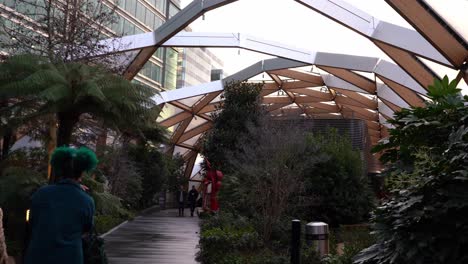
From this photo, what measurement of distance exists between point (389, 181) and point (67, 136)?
564cm

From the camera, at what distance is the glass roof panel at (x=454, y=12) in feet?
44.1

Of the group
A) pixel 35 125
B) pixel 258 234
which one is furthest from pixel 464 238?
pixel 35 125

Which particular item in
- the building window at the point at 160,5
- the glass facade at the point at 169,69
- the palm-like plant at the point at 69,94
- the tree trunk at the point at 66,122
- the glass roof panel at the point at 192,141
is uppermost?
the building window at the point at 160,5

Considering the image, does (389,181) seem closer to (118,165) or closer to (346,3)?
(346,3)

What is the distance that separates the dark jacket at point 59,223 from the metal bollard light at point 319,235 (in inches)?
196

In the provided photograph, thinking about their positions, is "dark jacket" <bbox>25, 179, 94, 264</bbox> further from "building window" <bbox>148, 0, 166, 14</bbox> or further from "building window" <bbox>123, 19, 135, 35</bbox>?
"building window" <bbox>148, 0, 166, 14</bbox>

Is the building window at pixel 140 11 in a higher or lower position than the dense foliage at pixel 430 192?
higher

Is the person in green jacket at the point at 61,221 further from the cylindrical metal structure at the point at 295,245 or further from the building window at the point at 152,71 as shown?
the building window at the point at 152,71

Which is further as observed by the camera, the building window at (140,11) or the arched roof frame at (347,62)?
the building window at (140,11)

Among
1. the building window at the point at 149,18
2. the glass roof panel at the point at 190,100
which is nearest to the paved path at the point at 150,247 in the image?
the glass roof panel at the point at 190,100

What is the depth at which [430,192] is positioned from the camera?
4590 millimetres

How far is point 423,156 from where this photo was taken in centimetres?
459

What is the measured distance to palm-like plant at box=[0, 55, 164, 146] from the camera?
877cm

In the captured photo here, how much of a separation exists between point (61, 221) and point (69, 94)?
5.88 metres
